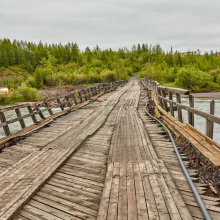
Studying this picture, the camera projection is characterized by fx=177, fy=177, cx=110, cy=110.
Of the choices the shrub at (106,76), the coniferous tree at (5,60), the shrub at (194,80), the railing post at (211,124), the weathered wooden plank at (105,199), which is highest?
the coniferous tree at (5,60)

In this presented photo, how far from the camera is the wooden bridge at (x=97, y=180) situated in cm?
250

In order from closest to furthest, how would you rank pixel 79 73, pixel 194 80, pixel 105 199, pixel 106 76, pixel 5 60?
pixel 105 199, pixel 194 80, pixel 106 76, pixel 79 73, pixel 5 60

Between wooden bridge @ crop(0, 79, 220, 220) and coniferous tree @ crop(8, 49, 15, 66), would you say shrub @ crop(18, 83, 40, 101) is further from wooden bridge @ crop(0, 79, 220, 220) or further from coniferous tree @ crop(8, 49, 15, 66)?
coniferous tree @ crop(8, 49, 15, 66)

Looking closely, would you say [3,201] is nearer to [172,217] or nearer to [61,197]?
[61,197]

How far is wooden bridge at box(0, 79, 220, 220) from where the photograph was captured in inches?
98.6

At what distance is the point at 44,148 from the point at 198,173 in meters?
3.96

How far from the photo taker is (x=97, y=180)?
3.36 m

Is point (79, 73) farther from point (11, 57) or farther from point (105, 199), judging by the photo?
point (105, 199)

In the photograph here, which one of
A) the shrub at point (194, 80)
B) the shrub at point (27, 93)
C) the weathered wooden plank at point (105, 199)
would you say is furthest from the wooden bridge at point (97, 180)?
the shrub at point (194, 80)

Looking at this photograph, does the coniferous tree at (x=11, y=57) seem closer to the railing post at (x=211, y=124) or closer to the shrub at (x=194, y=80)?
the shrub at (x=194, y=80)

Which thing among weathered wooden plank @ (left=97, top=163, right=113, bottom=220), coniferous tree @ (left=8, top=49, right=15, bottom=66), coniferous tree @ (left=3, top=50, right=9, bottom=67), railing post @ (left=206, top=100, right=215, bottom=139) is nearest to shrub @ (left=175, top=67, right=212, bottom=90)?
railing post @ (left=206, top=100, right=215, bottom=139)

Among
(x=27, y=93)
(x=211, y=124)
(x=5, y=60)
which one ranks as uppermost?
(x=5, y=60)

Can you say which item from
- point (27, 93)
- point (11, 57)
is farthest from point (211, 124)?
point (11, 57)

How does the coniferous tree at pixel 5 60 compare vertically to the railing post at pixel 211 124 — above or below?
above
